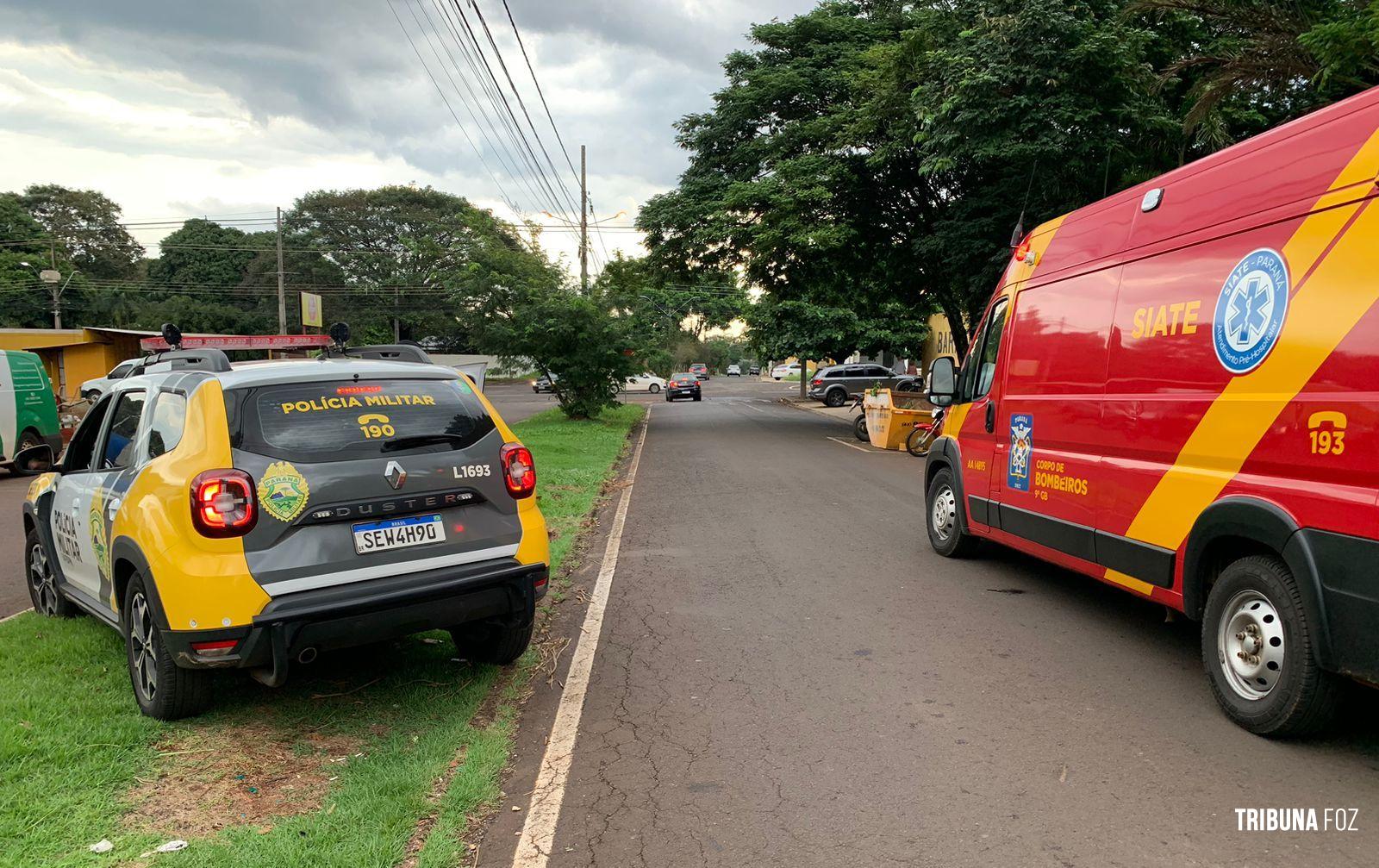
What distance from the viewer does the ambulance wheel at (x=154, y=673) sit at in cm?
412

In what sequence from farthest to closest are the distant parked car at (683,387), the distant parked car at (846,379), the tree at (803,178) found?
the distant parked car at (683,387) < the distant parked car at (846,379) < the tree at (803,178)

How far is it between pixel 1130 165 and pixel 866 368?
2607 cm

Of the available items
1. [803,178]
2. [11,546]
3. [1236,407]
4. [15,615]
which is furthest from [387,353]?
[803,178]

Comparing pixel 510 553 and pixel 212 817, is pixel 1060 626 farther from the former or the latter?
pixel 212 817

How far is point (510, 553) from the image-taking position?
4.51 m

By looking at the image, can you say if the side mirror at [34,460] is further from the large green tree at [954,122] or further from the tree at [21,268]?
the tree at [21,268]

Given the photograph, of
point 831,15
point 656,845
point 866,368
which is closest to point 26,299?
point 866,368

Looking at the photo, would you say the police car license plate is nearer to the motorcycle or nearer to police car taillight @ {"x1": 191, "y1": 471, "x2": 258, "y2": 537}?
police car taillight @ {"x1": 191, "y1": 471, "x2": 258, "y2": 537}

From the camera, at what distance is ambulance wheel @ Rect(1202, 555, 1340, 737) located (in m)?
3.74

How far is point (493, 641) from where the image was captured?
16.6 ft

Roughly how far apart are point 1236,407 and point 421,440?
3.89 m

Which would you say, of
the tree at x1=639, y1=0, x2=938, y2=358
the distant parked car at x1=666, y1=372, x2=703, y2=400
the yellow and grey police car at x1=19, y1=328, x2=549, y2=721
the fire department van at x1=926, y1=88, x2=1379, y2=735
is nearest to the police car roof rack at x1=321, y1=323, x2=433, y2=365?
the yellow and grey police car at x1=19, y1=328, x2=549, y2=721

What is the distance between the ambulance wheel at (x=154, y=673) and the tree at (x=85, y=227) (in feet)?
226

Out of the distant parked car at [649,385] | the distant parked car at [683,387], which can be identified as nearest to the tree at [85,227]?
the distant parked car at [649,385]
